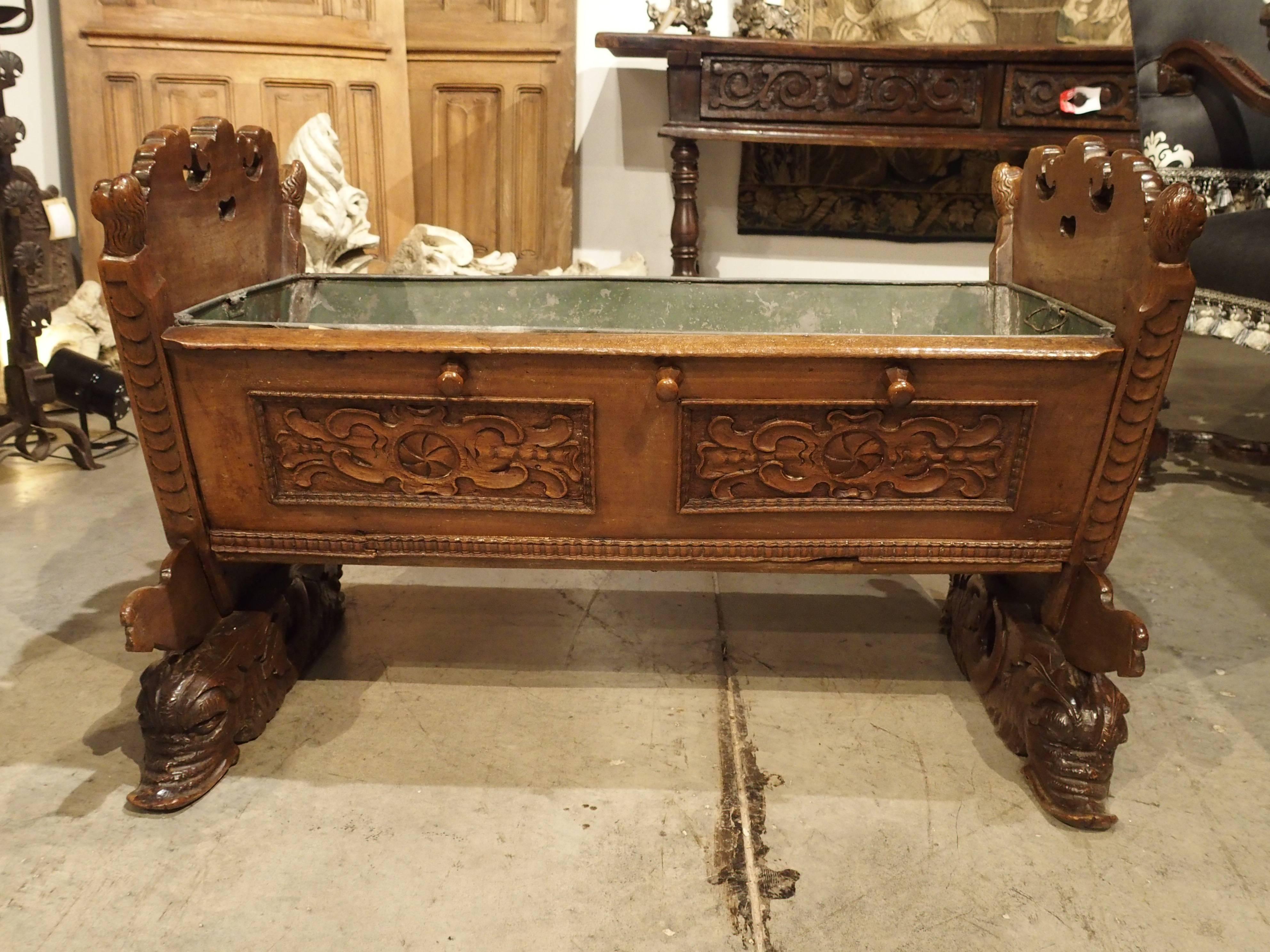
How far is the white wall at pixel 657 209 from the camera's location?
4.16 metres

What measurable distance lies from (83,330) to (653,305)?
2.45 m

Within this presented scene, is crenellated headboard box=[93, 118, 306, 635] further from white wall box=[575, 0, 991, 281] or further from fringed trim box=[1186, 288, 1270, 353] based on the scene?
white wall box=[575, 0, 991, 281]

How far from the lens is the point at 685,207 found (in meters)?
3.68

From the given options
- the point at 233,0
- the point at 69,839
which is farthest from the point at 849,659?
the point at 233,0

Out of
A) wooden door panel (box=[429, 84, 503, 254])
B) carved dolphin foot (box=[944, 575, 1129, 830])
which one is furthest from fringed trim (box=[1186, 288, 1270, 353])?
wooden door panel (box=[429, 84, 503, 254])

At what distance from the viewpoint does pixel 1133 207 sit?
1495 mm

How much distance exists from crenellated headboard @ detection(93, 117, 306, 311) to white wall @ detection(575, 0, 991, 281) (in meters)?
2.32

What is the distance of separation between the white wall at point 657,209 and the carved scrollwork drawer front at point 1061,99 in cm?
86

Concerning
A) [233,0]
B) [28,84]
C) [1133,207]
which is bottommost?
[1133,207]

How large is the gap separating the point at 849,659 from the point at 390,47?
3139 millimetres

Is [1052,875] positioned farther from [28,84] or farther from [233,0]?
[28,84]

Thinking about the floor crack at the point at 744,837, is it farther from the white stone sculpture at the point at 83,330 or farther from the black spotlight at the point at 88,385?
the white stone sculpture at the point at 83,330

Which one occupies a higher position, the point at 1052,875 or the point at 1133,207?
the point at 1133,207

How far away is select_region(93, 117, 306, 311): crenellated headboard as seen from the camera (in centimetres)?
143
